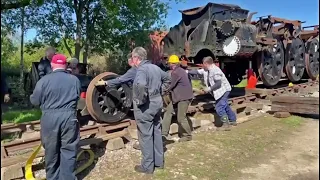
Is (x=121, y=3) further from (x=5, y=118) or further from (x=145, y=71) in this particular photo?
(x=145, y=71)

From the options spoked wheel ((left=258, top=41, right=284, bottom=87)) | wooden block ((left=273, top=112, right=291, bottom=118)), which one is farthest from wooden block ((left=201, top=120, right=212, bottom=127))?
spoked wheel ((left=258, top=41, right=284, bottom=87))

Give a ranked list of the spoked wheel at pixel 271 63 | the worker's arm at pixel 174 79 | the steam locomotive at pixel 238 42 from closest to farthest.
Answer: the worker's arm at pixel 174 79
the steam locomotive at pixel 238 42
the spoked wheel at pixel 271 63

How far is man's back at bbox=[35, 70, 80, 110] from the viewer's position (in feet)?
12.5

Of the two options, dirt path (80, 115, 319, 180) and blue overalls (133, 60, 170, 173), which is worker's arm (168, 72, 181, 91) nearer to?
dirt path (80, 115, 319, 180)

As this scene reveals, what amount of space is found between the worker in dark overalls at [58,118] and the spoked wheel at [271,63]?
7723 mm

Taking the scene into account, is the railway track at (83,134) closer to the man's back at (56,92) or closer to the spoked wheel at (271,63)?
the man's back at (56,92)

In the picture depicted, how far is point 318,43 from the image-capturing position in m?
13.5

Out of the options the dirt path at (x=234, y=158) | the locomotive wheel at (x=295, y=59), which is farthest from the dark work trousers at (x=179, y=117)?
the locomotive wheel at (x=295, y=59)

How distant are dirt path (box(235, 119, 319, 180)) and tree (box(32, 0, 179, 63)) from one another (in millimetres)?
8072

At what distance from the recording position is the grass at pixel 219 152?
183 inches

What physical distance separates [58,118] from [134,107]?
1212 millimetres

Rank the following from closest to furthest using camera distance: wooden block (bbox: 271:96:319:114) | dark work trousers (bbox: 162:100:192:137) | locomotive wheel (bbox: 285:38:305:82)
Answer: dark work trousers (bbox: 162:100:192:137)
wooden block (bbox: 271:96:319:114)
locomotive wheel (bbox: 285:38:305:82)

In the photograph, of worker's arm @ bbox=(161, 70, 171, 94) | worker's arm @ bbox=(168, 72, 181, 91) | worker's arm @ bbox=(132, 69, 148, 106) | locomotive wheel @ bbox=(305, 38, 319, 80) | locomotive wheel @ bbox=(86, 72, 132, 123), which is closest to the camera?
worker's arm @ bbox=(132, 69, 148, 106)

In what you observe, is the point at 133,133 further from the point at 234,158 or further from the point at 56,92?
the point at 56,92
